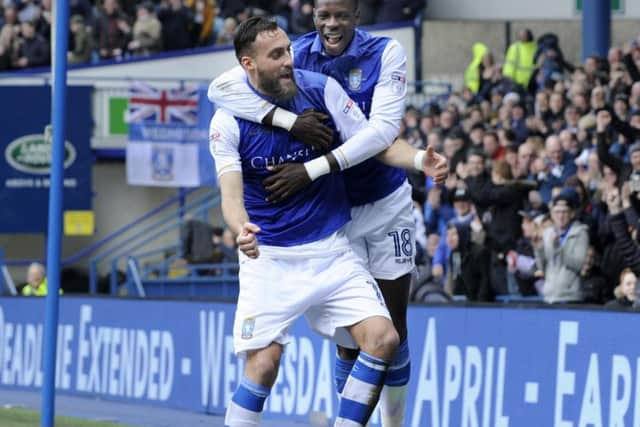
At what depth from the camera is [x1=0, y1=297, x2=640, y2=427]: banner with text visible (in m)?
9.49

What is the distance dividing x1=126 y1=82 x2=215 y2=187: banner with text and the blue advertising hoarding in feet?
2.62

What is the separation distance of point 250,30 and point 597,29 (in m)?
13.0

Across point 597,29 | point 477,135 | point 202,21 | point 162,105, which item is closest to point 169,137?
point 162,105

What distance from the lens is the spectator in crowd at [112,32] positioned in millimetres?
25500

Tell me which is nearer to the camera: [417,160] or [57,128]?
[417,160]

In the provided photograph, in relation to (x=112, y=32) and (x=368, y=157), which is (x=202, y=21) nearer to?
(x=112, y=32)

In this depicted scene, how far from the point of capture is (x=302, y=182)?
25.4 feet

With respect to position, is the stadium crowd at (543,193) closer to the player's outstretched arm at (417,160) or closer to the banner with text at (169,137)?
the player's outstretched arm at (417,160)

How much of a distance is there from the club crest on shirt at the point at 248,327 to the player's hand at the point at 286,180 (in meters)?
0.60

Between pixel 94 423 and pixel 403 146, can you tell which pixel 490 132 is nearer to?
pixel 94 423

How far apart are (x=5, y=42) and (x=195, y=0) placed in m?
3.09

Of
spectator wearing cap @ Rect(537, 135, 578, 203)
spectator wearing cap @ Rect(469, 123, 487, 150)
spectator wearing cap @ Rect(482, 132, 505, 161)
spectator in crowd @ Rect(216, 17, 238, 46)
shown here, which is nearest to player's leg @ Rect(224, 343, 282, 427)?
spectator wearing cap @ Rect(537, 135, 578, 203)

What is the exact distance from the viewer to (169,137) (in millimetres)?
23406

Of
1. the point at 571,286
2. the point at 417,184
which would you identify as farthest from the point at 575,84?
the point at 571,286
